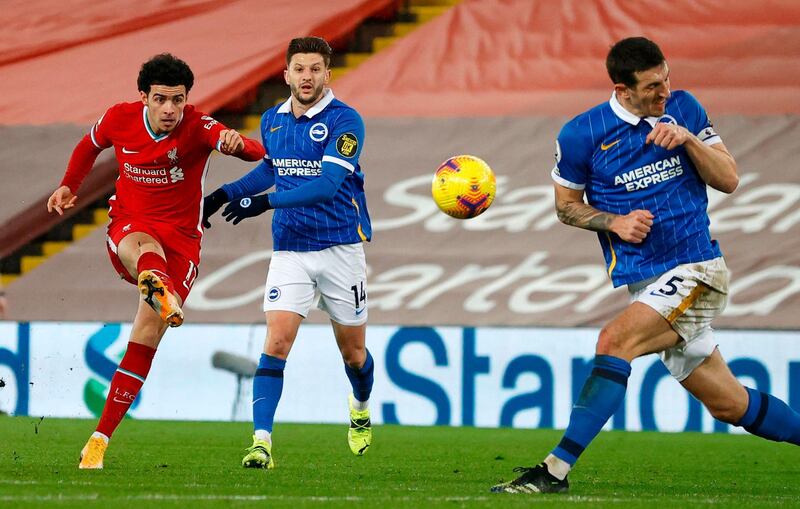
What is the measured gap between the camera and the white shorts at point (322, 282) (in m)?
6.66

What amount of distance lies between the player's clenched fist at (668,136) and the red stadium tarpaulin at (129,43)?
9439 mm

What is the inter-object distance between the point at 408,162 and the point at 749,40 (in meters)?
3.82

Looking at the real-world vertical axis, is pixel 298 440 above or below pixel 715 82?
below

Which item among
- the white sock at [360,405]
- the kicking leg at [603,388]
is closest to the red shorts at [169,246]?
the white sock at [360,405]

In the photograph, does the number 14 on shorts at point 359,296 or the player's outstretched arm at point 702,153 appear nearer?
the player's outstretched arm at point 702,153

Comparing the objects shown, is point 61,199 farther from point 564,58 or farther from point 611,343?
point 564,58

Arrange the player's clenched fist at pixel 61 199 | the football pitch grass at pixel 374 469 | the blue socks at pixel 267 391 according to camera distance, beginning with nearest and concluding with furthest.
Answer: the football pitch grass at pixel 374 469 < the blue socks at pixel 267 391 < the player's clenched fist at pixel 61 199

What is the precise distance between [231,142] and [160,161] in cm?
42

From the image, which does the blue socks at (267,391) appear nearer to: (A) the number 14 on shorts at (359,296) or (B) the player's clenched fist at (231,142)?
(A) the number 14 on shorts at (359,296)

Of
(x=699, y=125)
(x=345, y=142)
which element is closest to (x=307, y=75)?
(x=345, y=142)

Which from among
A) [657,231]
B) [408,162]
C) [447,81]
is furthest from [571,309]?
[657,231]

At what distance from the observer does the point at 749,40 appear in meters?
13.7

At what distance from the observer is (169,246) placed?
6.38 m

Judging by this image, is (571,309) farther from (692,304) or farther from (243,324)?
(692,304)
